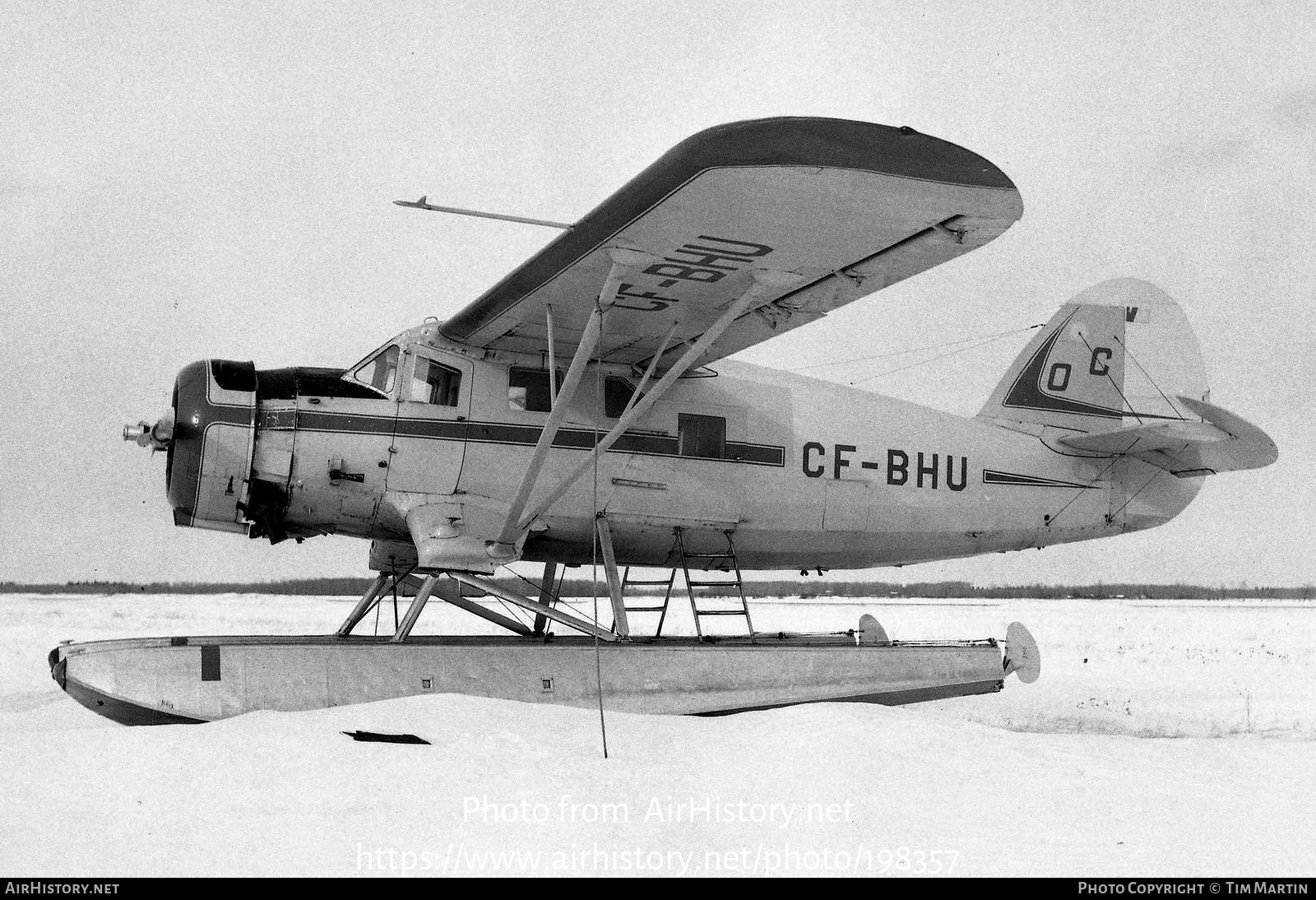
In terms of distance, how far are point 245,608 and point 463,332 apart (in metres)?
18.4

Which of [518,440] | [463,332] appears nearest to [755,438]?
[518,440]

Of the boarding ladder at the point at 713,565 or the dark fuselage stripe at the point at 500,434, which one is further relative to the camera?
the boarding ladder at the point at 713,565

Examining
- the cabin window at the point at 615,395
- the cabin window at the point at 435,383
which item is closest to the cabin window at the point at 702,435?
the cabin window at the point at 615,395

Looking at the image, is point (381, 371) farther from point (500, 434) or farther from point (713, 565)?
point (713, 565)

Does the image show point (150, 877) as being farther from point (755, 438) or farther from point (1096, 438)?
point (1096, 438)

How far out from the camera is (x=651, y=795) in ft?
19.3

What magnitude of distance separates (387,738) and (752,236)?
4.06 metres

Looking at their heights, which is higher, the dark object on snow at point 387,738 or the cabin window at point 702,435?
the cabin window at point 702,435

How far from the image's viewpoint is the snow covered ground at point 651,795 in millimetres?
4625

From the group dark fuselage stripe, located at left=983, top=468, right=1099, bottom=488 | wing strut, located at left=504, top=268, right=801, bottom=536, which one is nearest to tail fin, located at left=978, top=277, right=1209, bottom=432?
dark fuselage stripe, located at left=983, top=468, right=1099, bottom=488

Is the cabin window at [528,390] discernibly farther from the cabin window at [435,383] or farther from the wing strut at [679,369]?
the wing strut at [679,369]

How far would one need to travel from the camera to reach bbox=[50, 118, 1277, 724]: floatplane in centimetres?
735

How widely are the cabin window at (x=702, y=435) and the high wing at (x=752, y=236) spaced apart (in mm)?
728

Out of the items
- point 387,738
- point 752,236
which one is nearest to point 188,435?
point 387,738
